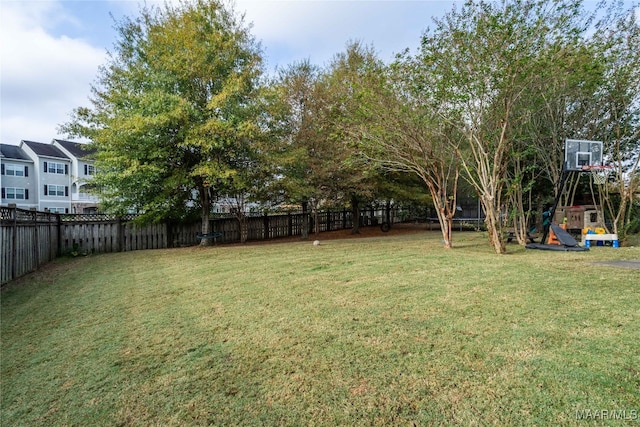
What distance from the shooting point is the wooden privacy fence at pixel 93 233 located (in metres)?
5.70

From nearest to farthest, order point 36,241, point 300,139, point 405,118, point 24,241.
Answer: point 24,241, point 36,241, point 405,118, point 300,139

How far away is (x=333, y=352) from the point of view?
255 cm

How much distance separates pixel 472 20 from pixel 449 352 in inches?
271

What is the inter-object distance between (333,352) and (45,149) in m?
35.3

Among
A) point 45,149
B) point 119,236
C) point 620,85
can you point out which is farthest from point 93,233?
point 45,149

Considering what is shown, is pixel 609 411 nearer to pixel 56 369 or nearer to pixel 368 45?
pixel 56 369

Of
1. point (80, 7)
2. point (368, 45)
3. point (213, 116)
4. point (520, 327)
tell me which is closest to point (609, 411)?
point (520, 327)

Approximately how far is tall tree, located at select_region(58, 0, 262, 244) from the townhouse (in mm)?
18475

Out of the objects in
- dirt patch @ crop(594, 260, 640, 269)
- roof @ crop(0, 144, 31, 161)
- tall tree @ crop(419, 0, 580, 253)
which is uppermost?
roof @ crop(0, 144, 31, 161)

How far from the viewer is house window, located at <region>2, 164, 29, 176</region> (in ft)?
84.2

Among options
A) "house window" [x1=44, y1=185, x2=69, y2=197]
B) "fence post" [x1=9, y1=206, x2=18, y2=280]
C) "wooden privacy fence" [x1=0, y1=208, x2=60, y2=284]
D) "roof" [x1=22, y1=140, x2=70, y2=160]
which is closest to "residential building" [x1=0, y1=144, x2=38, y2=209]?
"house window" [x1=44, y1=185, x2=69, y2=197]

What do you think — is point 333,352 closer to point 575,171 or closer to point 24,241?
point 24,241

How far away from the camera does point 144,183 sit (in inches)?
373

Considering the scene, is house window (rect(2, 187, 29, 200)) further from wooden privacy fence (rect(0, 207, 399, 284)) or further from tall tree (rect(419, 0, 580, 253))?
tall tree (rect(419, 0, 580, 253))
